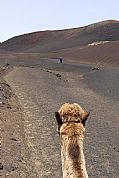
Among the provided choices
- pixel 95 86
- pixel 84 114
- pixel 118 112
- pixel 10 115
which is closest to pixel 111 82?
pixel 95 86

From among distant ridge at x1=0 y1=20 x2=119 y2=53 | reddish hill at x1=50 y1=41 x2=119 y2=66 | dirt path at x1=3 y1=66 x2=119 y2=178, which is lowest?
dirt path at x1=3 y1=66 x2=119 y2=178

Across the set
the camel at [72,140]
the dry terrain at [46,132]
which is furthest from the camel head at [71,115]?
the dry terrain at [46,132]

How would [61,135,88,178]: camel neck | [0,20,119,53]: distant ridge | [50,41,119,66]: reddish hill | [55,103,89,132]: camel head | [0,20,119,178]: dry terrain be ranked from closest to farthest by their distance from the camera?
[61,135,88,178]: camel neck, [55,103,89,132]: camel head, [0,20,119,178]: dry terrain, [50,41,119,66]: reddish hill, [0,20,119,53]: distant ridge

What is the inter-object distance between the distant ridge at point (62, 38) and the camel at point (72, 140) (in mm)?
113818

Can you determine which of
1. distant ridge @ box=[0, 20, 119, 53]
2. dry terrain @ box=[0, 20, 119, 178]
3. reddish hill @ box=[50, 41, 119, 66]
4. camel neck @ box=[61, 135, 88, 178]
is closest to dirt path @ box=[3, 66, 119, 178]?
dry terrain @ box=[0, 20, 119, 178]

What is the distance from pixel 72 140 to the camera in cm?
392

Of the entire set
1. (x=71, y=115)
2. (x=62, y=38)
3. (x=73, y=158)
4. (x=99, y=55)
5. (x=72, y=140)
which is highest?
(x=62, y=38)

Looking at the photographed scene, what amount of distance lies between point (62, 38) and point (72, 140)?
137514 mm

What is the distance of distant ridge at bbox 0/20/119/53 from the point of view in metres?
124

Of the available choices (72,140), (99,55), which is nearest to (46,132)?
(72,140)

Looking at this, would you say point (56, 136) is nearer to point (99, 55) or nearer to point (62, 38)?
point (99, 55)

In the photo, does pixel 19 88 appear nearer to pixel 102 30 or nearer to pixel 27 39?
pixel 102 30

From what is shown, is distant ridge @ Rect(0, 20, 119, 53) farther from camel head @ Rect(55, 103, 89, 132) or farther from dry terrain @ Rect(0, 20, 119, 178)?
camel head @ Rect(55, 103, 89, 132)

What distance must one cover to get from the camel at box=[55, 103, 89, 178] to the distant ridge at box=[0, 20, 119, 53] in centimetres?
11382
